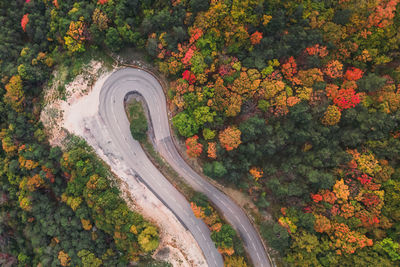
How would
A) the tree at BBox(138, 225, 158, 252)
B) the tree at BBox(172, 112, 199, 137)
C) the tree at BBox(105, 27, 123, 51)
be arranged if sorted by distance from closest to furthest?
the tree at BBox(138, 225, 158, 252) < the tree at BBox(172, 112, 199, 137) < the tree at BBox(105, 27, 123, 51)

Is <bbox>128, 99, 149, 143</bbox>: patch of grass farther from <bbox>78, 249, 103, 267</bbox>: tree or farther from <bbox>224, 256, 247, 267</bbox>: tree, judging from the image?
<bbox>224, 256, 247, 267</bbox>: tree

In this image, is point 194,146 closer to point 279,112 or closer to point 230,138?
point 230,138

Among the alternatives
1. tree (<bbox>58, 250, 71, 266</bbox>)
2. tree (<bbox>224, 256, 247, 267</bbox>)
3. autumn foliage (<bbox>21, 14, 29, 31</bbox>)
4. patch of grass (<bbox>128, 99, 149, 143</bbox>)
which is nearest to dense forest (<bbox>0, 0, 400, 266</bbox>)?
tree (<bbox>58, 250, 71, 266</bbox>)

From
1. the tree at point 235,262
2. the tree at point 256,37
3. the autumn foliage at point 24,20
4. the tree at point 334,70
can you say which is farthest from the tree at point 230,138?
the autumn foliage at point 24,20

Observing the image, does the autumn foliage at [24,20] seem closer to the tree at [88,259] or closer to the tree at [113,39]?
the tree at [113,39]

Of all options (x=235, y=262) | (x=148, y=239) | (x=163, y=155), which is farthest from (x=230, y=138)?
(x=148, y=239)

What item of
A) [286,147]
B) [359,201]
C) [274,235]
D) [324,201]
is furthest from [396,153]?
[274,235]

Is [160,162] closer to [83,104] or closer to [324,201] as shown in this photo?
[83,104]
